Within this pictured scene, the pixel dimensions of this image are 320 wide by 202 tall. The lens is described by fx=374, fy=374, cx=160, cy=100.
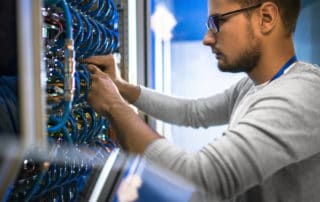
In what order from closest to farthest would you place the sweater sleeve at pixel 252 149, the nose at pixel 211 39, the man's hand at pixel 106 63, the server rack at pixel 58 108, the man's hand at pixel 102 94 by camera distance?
1. the server rack at pixel 58 108
2. the sweater sleeve at pixel 252 149
3. the man's hand at pixel 102 94
4. the nose at pixel 211 39
5. the man's hand at pixel 106 63

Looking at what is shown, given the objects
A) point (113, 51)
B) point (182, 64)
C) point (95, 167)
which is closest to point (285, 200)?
Result: point (95, 167)

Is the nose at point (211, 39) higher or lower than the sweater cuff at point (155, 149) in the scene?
higher

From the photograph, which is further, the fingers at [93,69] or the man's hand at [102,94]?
the fingers at [93,69]

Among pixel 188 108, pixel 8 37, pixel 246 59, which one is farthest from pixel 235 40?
pixel 8 37

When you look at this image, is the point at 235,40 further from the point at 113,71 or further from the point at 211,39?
the point at 113,71

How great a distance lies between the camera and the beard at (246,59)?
1309 millimetres

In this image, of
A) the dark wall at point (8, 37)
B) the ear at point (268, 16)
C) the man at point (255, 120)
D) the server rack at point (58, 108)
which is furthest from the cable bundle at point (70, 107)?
the ear at point (268, 16)

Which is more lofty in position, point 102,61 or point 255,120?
point 102,61

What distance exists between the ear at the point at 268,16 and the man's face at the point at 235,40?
1.5 inches

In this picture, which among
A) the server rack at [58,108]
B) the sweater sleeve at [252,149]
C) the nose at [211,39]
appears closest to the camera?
the server rack at [58,108]

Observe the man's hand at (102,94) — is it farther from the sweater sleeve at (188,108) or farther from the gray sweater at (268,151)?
the sweater sleeve at (188,108)

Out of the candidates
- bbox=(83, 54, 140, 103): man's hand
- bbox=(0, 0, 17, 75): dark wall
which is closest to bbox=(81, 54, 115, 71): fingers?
bbox=(83, 54, 140, 103): man's hand

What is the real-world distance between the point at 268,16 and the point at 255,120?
430mm

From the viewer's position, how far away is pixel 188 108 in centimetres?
186
